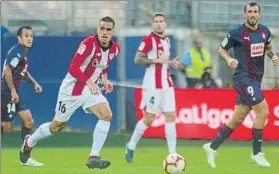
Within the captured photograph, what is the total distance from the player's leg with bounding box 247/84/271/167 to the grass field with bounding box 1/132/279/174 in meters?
0.14

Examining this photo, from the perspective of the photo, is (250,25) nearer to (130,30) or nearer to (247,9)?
(247,9)

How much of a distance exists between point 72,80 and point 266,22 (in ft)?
26.0

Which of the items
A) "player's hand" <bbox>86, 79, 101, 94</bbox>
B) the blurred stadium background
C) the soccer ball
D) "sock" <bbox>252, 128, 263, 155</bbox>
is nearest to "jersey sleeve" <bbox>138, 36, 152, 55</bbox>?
"sock" <bbox>252, 128, 263, 155</bbox>

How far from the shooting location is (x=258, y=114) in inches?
480

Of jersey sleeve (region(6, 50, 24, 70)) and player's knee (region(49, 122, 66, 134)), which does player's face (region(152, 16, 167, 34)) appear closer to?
jersey sleeve (region(6, 50, 24, 70))

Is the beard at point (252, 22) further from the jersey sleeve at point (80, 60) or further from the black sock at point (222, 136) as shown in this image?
the jersey sleeve at point (80, 60)

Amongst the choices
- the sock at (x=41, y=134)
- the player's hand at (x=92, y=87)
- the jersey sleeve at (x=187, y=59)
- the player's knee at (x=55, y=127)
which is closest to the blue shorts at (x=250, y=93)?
the player's hand at (x=92, y=87)

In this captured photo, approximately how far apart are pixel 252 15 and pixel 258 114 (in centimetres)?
127

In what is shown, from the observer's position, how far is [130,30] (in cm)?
1902

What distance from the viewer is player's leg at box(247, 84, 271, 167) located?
12078 millimetres

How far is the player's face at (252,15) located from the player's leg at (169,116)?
1.81 metres

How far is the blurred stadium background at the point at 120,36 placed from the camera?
60.1 feet

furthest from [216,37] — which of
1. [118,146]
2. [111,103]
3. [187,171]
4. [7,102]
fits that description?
[187,171]

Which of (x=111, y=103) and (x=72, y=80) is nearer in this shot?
(x=72, y=80)
